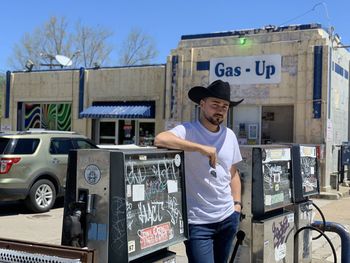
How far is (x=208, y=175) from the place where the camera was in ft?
11.6

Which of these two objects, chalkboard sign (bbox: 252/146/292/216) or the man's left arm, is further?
chalkboard sign (bbox: 252/146/292/216)

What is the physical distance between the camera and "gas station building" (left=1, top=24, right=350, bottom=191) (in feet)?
49.0

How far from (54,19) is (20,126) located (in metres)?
24.1

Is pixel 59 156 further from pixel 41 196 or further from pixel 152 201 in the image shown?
pixel 152 201

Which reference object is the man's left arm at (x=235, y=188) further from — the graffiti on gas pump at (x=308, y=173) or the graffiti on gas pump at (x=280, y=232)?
the graffiti on gas pump at (x=308, y=173)

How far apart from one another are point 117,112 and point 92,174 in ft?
50.4

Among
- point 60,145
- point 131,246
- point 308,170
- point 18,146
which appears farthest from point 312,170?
point 60,145

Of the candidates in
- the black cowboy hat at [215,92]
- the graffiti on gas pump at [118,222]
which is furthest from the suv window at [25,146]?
the graffiti on gas pump at [118,222]

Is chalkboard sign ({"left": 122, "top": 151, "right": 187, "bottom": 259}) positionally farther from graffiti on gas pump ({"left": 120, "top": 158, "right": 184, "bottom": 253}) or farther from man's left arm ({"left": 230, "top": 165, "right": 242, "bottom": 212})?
man's left arm ({"left": 230, "top": 165, "right": 242, "bottom": 212})

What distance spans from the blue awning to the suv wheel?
7.34 m

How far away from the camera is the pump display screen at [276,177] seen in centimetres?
489

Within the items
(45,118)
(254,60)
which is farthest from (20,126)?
(254,60)

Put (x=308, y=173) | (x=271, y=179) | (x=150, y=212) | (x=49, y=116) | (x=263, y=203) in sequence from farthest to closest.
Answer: (x=49, y=116) < (x=308, y=173) < (x=271, y=179) < (x=263, y=203) < (x=150, y=212)

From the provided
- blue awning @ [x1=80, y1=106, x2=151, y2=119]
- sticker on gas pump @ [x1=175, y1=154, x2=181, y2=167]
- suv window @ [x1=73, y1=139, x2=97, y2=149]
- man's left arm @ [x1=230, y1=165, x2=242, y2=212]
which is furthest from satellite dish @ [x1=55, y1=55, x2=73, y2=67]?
sticker on gas pump @ [x1=175, y1=154, x2=181, y2=167]
